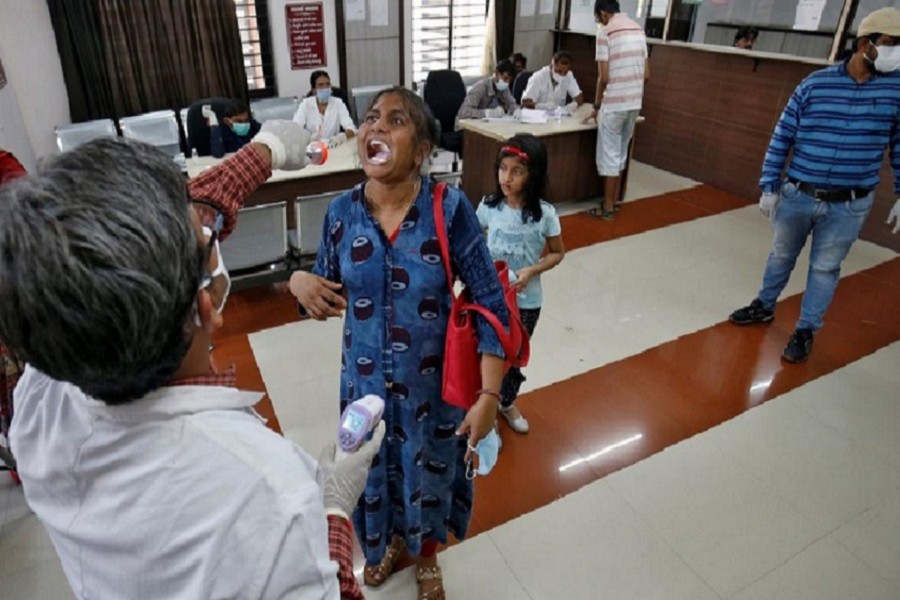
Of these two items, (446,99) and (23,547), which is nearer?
(23,547)

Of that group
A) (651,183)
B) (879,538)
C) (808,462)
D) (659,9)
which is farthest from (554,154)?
(879,538)

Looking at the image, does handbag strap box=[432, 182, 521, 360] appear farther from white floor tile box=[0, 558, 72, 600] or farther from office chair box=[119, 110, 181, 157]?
office chair box=[119, 110, 181, 157]

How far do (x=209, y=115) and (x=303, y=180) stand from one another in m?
1.09

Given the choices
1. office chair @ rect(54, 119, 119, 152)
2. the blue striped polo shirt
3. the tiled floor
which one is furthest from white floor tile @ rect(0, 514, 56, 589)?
the blue striped polo shirt

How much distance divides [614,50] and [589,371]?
2.75 m

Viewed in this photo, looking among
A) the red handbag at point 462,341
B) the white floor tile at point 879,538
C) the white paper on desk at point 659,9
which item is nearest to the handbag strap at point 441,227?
the red handbag at point 462,341

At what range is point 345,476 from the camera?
1018mm

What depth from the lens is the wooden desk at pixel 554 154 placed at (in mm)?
4641

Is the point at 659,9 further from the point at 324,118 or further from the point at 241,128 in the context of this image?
the point at 241,128

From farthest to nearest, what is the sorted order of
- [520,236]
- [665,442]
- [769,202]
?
[769,202] → [665,442] → [520,236]

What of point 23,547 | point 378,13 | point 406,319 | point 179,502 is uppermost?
point 378,13

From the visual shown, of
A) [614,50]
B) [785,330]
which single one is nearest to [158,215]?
[785,330]

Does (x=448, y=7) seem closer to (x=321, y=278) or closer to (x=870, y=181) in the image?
(x=870, y=181)

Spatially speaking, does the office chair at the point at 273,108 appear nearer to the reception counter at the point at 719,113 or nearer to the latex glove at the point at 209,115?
the latex glove at the point at 209,115
